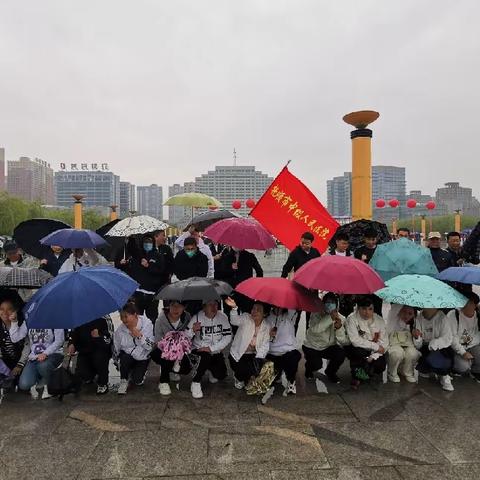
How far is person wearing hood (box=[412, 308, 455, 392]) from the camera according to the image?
4.63 m

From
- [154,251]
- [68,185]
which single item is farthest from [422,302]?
[68,185]

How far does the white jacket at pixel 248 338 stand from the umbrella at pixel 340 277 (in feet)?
2.39

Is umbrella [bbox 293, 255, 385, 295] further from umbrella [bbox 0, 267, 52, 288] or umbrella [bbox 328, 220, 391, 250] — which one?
umbrella [bbox 0, 267, 52, 288]

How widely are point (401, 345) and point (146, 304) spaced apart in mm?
3322

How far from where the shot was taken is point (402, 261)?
5078 millimetres

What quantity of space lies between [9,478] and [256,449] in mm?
1802

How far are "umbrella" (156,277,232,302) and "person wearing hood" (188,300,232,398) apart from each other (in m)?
0.28

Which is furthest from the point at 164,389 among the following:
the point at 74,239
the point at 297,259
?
the point at 74,239

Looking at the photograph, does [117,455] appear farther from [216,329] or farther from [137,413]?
[216,329]

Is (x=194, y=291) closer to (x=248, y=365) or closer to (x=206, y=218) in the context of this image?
(x=248, y=365)

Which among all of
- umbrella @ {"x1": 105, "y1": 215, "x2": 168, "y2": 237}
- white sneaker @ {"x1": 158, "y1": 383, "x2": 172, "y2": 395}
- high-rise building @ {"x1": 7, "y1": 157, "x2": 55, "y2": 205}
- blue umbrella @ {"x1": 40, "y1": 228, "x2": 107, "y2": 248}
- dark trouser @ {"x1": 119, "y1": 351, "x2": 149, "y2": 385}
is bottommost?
white sneaker @ {"x1": 158, "y1": 383, "x2": 172, "y2": 395}

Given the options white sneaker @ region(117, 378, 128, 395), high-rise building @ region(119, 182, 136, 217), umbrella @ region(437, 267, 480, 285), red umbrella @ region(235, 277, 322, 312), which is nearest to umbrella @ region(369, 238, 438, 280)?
umbrella @ region(437, 267, 480, 285)

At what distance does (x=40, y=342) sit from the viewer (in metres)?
4.45

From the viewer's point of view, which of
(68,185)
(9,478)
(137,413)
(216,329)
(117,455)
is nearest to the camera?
(9,478)
